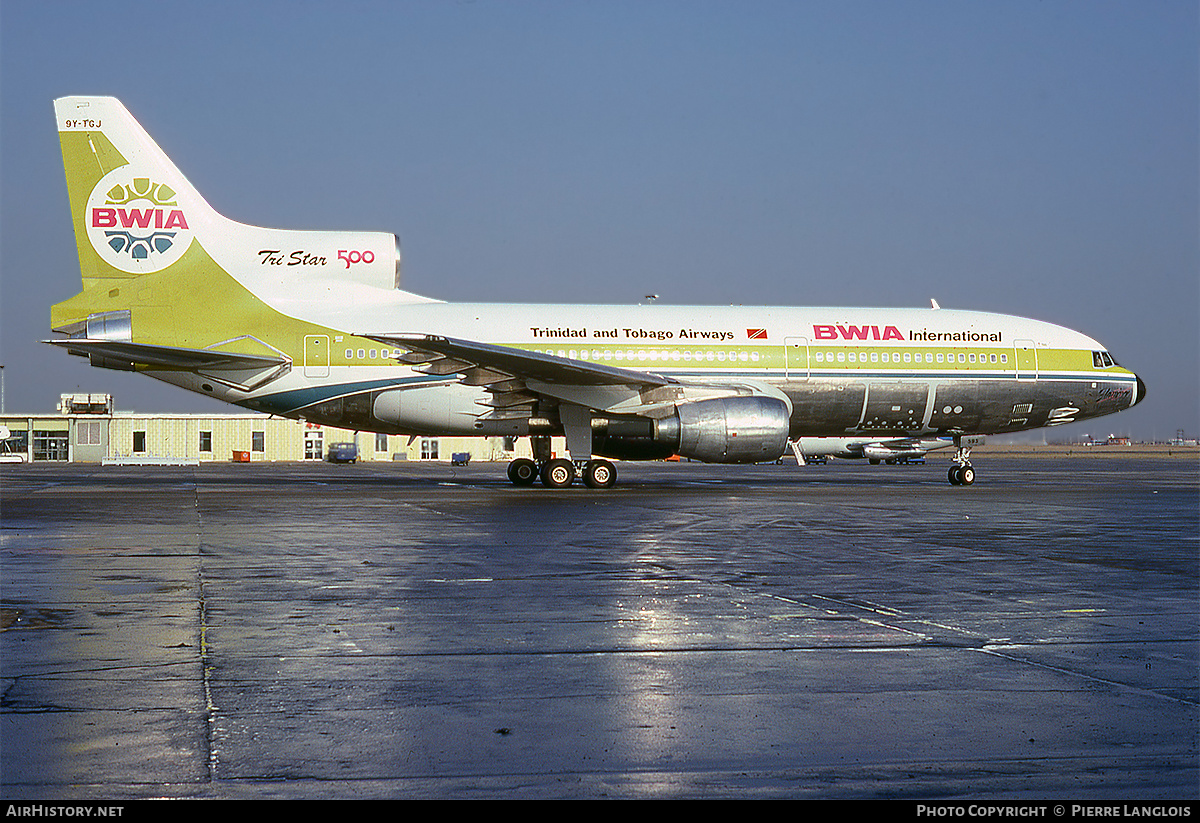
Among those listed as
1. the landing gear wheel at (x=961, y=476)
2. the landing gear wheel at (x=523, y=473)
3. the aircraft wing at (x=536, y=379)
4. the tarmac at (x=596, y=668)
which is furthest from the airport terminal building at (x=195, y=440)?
the tarmac at (x=596, y=668)

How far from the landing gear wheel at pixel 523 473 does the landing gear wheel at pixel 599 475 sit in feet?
8.61

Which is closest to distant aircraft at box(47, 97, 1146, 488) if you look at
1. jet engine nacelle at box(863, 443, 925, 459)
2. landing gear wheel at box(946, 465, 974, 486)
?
landing gear wheel at box(946, 465, 974, 486)

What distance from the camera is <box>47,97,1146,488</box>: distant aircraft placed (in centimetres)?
2545

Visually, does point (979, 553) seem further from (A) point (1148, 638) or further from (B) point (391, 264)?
(B) point (391, 264)

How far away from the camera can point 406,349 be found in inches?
982

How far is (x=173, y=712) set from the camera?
518cm

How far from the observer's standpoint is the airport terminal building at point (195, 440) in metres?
85.9

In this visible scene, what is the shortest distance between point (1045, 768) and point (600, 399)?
2118cm

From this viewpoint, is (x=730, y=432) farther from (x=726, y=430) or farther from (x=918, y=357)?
(x=918, y=357)

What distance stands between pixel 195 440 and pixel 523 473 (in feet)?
218

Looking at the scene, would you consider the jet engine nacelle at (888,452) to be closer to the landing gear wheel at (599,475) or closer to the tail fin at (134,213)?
the landing gear wheel at (599,475)

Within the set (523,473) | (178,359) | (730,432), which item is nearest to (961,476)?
(730,432)

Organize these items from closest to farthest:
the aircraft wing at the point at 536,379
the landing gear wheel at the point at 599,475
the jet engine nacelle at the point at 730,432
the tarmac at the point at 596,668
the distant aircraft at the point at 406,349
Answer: the tarmac at the point at 596,668 → the aircraft wing at the point at 536,379 → the jet engine nacelle at the point at 730,432 → the distant aircraft at the point at 406,349 → the landing gear wheel at the point at 599,475

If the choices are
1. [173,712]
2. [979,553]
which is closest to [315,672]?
[173,712]
